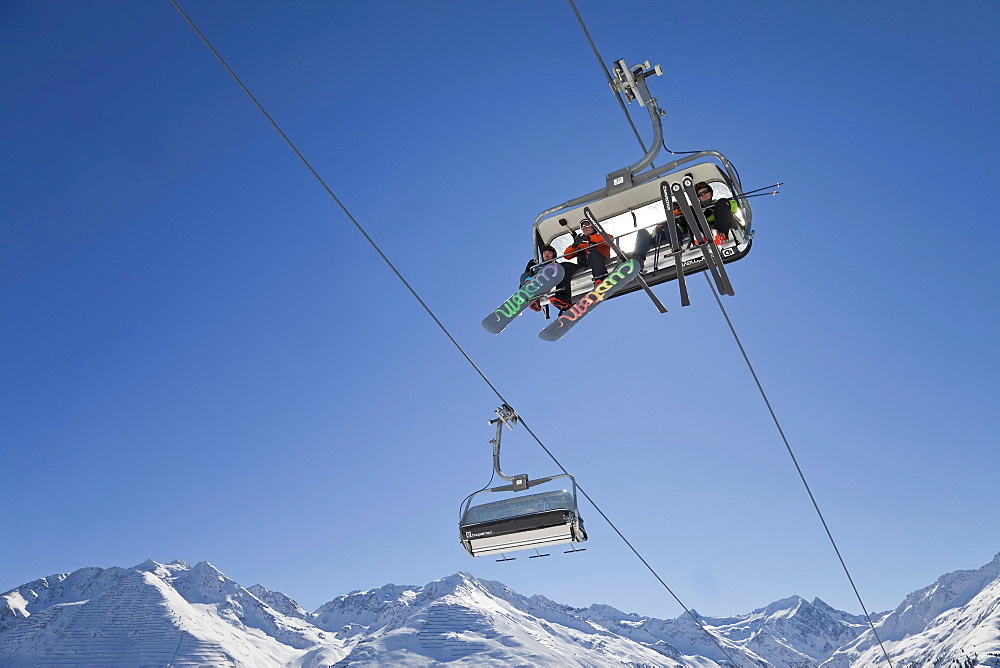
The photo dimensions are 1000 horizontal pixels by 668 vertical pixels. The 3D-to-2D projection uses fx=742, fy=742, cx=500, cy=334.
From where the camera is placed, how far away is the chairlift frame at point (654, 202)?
7.52 m

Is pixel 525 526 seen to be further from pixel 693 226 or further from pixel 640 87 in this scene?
pixel 640 87

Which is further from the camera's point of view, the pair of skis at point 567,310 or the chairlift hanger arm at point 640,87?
the pair of skis at point 567,310

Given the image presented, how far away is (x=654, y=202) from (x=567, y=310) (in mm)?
1620

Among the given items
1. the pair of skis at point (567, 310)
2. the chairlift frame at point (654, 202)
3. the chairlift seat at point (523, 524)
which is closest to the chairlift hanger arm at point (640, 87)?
the chairlift frame at point (654, 202)

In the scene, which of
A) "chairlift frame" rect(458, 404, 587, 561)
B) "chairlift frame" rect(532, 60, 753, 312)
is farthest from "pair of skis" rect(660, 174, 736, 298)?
"chairlift frame" rect(458, 404, 587, 561)

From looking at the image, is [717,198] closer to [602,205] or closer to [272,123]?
[602,205]

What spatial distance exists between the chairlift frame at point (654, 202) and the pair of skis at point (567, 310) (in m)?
0.25

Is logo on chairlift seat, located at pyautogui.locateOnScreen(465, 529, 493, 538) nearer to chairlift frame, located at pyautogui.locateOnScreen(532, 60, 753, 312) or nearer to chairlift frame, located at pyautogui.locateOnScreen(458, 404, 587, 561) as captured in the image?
chairlift frame, located at pyautogui.locateOnScreen(458, 404, 587, 561)

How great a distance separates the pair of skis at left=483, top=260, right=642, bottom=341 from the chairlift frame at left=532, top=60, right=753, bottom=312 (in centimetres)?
25

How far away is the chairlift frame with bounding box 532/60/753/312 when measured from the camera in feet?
24.7

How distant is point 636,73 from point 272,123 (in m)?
3.52

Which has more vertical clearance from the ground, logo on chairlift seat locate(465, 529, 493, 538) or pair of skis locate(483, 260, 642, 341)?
pair of skis locate(483, 260, 642, 341)

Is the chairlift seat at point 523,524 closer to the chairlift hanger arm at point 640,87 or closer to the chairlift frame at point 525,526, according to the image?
the chairlift frame at point 525,526

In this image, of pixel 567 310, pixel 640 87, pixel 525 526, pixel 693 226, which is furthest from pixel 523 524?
pixel 640 87
